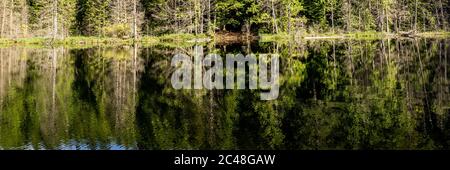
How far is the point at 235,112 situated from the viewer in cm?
1898

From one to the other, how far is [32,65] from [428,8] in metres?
76.9

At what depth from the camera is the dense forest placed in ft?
262

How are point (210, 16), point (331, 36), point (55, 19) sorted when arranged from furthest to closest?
point (210, 16)
point (331, 36)
point (55, 19)

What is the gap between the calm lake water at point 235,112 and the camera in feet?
48.2

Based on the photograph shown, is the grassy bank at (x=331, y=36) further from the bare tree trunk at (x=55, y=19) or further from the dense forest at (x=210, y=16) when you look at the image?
the bare tree trunk at (x=55, y=19)

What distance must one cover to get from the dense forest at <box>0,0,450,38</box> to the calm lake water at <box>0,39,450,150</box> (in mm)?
48993

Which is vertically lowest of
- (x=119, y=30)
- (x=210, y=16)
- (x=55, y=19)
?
(x=119, y=30)

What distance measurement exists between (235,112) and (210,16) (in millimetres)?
66095

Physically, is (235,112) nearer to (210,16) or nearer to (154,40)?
(154,40)

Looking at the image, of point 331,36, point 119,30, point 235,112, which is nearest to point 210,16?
point 119,30

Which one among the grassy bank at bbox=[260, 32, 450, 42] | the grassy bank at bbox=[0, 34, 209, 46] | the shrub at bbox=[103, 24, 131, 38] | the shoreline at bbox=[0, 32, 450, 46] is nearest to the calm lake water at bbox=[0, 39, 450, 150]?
the shoreline at bbox=[0, 32, 450, 46]

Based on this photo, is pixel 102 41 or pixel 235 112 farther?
pixel 102 41
